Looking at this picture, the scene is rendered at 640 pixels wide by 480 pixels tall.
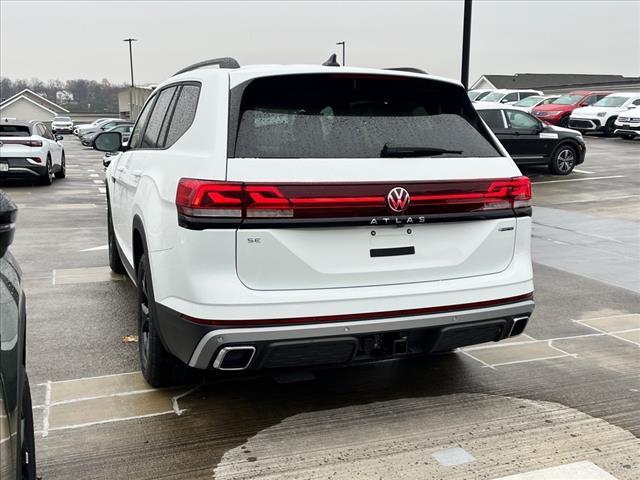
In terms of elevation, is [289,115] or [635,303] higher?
[289,115]

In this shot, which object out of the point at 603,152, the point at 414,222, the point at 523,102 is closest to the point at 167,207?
the point at 414,222

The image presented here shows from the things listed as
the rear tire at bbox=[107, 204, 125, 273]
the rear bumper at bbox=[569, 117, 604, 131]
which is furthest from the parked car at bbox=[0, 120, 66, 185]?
the rear bumper at bbox=[569, 117, 604, 131]

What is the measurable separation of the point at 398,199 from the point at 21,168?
14.1 m

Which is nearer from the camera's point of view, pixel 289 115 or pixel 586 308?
pixel 289 115

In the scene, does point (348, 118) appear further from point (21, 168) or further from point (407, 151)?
Answer: point (21, 168)

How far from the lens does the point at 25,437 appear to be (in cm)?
247

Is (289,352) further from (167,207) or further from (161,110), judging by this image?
(161,110)

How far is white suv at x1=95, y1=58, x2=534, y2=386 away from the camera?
10.3ft

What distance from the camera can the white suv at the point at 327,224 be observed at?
10.3 feet

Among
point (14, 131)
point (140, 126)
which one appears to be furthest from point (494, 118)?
point (140, 126)

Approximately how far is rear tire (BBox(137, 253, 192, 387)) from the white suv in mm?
18

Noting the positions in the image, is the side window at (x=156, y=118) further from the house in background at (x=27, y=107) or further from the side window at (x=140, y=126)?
the house in background at (x=27, y=107)

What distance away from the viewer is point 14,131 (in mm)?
15609

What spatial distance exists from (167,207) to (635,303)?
4627 mm
